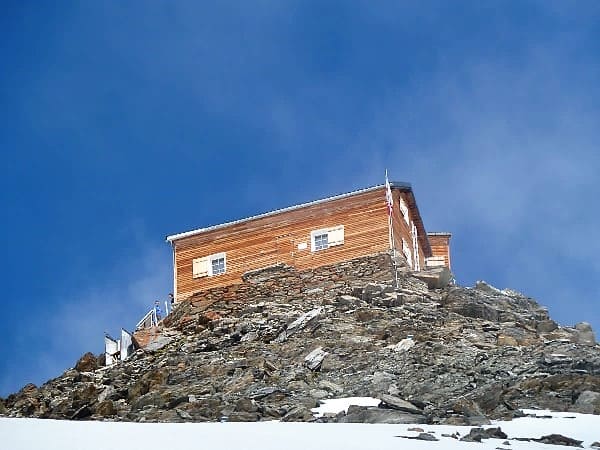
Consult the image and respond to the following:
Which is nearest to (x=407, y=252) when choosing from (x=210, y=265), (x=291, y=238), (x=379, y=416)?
(x=291, y=238)

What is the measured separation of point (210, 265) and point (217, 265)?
12.8 inches

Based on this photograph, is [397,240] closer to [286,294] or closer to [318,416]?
[286,294]

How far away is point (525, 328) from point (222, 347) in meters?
10.2

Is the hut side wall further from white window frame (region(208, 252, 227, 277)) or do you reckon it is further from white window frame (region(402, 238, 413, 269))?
white window frame (region(402, 238, 413, 269))

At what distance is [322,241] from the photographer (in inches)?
1296

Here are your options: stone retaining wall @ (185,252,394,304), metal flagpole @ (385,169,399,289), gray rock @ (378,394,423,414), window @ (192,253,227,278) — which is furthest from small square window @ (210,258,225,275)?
gray rock @ (378,394,423,414)

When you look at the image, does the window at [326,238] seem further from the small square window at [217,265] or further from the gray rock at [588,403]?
the gray rock at [588,403]

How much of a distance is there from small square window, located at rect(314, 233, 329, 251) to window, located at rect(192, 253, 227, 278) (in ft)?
14.0

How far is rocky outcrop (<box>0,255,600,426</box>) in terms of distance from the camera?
17094 mm

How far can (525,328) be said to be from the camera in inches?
1064

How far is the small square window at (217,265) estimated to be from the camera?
3459 cm

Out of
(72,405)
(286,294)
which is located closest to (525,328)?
(286,294)

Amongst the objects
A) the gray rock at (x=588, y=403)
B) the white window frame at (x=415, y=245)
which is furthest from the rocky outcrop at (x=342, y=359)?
the white window frame at (x=415, y=245)

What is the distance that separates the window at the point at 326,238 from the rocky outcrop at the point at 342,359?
107 centimetres
